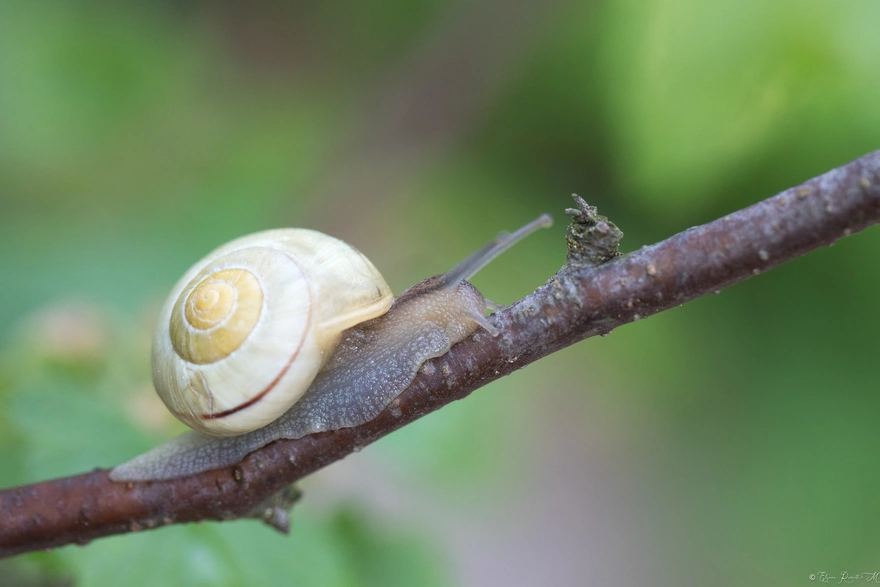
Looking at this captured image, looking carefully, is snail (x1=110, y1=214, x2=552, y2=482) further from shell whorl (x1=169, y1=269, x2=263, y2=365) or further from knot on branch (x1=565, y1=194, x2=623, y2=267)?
→ knot on branch (x1=565, y1=194, x2=623, y2=267)

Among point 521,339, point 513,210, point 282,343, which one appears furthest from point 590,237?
point 513,210

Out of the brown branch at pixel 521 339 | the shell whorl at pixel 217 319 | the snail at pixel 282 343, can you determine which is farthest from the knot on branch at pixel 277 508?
the shell whorl at pixel 217 319

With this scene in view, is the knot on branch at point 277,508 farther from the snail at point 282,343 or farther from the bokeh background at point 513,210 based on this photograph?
the bokeh background at point 513,210

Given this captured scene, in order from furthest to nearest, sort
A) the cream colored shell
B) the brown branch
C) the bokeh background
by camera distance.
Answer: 1. the bokeh background
2. the cream colored shell
3. the brown branch

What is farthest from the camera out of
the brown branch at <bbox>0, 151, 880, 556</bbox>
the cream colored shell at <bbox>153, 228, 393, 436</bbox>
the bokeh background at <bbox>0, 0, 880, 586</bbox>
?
the bokeh background at <bbox>0, 0, 880, 586</bbox>

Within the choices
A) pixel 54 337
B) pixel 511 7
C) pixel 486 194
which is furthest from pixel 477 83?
pixel 54 337

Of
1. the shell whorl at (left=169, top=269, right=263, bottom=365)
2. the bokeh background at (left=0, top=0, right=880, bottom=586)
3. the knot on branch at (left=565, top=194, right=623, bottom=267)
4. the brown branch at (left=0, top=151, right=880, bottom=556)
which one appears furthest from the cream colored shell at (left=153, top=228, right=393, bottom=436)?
the bokeh background at (left=0, top=0, right=880, bottom=586)
